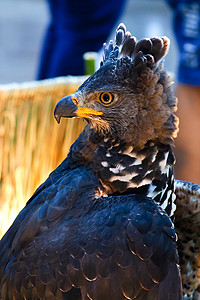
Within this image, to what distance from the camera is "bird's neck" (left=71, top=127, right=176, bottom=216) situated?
7.99 ft

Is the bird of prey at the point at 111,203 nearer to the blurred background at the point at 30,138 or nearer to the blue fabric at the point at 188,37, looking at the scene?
the blurred background at the point at 30,138

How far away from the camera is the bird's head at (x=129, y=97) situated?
234 centimetres

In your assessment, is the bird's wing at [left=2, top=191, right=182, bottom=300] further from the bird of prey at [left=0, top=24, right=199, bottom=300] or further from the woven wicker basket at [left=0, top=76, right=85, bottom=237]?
the woven wicker basket at [left=0, top=76, right=85, bottom=237]

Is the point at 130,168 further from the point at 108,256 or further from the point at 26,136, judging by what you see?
the point at 26,136

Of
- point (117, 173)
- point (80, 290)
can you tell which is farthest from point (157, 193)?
point (80, 290)

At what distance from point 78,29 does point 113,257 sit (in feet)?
8.92

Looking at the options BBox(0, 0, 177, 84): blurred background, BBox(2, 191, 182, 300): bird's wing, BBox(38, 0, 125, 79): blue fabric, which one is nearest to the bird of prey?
BBox(2, 191, 182, 300): bird's wing

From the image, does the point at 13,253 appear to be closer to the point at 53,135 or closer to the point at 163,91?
the point at 163,91

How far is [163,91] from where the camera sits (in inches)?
95.8

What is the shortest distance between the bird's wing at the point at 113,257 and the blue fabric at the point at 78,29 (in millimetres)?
2415

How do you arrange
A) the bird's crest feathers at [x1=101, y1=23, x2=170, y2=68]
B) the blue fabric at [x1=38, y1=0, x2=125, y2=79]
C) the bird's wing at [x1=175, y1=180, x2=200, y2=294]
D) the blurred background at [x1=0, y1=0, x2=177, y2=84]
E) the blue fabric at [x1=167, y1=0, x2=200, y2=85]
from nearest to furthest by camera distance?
1. the bird's crest feathers at [x1=101, y1=23, x2=170, y2=68]
2. the bird's wing at [x1=175, y1=180, x2=200, y2=294]
3. the blue fabric at [x1=167, y1=0, x2=200, y2=85]
4. the blue fabric at [x1=38, y1=0, x2=125, y2=79]
5. the blurred background at [x1=0, y1=0, x2=177, y2=84]

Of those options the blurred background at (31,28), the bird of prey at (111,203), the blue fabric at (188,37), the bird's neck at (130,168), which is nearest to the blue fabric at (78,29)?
the blue fabric at (188,37)

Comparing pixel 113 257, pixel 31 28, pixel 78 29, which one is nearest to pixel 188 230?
pixel 113 257

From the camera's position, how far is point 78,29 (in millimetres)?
4496
